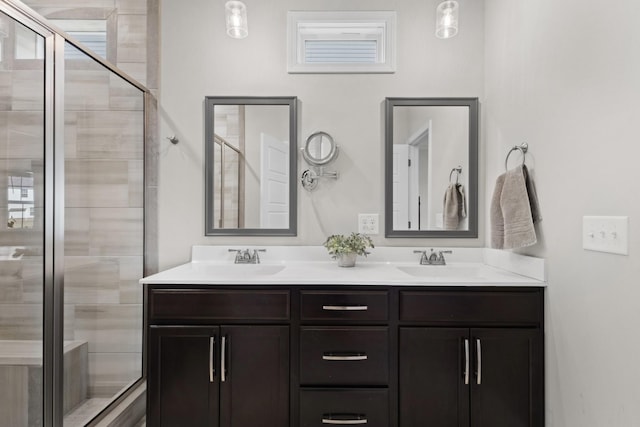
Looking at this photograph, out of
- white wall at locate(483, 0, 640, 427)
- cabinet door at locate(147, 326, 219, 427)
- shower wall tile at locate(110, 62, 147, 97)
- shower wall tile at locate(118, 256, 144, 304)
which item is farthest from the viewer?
shower wall tile at locate(118, 256, 144, 304)

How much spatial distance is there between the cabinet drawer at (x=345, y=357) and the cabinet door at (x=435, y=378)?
101 mm

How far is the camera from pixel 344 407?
5.00 ft

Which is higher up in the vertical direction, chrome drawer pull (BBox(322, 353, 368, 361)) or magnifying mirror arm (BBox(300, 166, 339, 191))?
magnifying mirror arm (BBox(300, 166, 339, 191))

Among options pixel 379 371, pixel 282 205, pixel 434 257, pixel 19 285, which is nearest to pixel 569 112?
pixel 434 257

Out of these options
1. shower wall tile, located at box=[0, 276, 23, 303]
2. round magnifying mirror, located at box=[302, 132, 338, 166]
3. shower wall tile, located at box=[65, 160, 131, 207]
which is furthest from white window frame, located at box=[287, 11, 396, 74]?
shower wall tile, located at box=[0, 276, 23, 303]

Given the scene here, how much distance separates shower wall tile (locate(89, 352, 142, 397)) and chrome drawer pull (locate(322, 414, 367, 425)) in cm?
127

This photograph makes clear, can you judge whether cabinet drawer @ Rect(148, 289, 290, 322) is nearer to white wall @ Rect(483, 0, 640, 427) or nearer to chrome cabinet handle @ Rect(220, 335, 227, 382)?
chrome cabinet handle @ Rect(220, 335, 227, 382)

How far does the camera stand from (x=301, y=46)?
83.3 inches

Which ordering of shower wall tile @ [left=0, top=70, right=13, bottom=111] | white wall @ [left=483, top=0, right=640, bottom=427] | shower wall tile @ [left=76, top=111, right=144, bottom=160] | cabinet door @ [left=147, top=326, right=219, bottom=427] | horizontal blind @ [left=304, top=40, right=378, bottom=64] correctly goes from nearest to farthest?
1. white wall @ [left=483, top=0, right=640, bottom=427]
2. shower wall tile @ [left=0, top=70, right=13, bottom=111]
3. cabinet door @ [left=147, top=326, right=219, bottom=427]
4. shower wall tile @ [left=76, top=111, right=144, bottom=160]
5. horizontal blind @ [left=304, top=40, right=378, bottom=64]

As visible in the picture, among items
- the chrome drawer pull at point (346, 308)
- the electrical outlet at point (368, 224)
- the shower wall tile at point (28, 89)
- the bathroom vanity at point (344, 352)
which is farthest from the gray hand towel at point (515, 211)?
the shower wall tile at point (28, 89)

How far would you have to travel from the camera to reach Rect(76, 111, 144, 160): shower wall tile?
178 centimetres

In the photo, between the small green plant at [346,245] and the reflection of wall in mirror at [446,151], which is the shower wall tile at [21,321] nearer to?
the small green plant at [346,245]

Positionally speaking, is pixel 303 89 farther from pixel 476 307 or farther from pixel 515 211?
pixel 476 307

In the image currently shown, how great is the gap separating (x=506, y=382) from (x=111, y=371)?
Result: 6.97 ft
